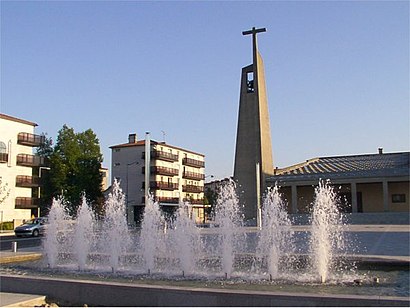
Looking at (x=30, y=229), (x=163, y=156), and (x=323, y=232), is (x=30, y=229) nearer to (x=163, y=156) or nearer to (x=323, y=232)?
(x=323, y=232)

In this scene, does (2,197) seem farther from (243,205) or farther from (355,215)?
(355,215)

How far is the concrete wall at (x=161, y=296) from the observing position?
689cm

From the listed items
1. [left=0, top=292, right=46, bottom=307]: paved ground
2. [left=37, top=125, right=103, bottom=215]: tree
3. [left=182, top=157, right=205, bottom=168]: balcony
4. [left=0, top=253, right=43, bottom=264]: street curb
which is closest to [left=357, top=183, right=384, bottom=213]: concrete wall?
[left=37, top=125, right=103, bottom=215]: tree

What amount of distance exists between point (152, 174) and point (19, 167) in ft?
68.8

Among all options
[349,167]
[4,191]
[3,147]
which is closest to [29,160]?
[3,147]

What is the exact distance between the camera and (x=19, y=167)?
46062mm

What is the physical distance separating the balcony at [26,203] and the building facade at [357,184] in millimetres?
24048

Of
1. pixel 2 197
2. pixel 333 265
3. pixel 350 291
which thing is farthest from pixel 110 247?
pixel 2 197

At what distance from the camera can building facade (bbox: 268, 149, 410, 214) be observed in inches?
1545

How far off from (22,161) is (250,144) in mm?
23146

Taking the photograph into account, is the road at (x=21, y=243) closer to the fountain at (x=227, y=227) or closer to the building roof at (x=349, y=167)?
the fountain at (x=227, y=227)

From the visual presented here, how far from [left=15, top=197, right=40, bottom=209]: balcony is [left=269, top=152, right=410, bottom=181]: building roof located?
2423cm

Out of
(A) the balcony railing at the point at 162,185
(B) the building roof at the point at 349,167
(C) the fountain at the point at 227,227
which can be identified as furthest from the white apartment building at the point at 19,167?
(C) the fountain at the point at 227,227

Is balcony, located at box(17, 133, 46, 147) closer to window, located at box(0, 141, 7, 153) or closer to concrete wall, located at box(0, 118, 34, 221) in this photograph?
concrete wall, located at box(0, 118, 34, 221)
